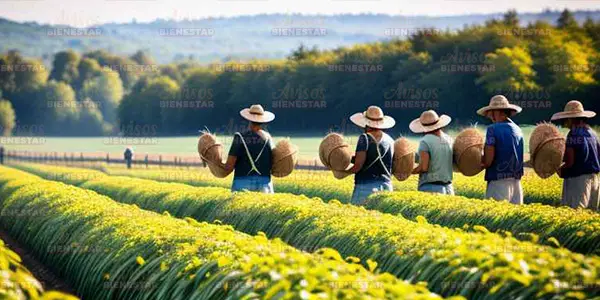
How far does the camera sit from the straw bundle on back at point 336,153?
16.9 meters

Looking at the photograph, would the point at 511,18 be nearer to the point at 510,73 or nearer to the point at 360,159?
the point at 510,73

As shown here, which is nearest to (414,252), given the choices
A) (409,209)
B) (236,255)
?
(236,255)

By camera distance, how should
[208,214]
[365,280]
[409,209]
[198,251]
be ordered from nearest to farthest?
1. [365,280]
2. [198,251]
3. [409,209]
4. [208,214]

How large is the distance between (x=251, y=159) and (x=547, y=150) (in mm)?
4480

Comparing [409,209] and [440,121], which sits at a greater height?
[440,121]

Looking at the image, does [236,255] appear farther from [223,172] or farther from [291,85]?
[291,85]

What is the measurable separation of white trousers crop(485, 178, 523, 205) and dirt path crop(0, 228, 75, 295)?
607cm

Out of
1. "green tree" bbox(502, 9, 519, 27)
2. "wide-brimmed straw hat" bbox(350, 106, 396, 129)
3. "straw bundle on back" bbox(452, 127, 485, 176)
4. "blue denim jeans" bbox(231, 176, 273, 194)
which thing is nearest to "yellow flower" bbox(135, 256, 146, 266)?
"blue denim jeans" bbox(231, 176, 273, 194)

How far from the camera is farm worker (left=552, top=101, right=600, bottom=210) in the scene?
1509 cm

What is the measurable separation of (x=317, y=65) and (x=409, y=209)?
110 m

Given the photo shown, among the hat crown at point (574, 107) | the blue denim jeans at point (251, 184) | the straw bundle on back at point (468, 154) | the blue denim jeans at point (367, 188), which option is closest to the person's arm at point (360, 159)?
the blue denim jeans at point (367, 188)

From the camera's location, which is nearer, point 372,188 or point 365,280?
point 365,280

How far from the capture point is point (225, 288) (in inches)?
290

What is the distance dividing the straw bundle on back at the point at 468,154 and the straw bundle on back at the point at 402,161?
0.82 m
